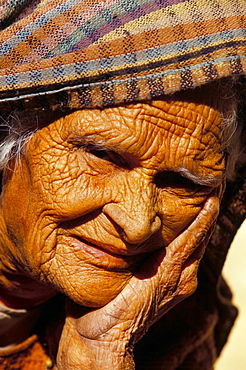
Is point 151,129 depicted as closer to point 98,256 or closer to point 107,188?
point 107,188

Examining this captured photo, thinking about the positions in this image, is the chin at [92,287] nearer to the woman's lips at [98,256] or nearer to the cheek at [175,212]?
the woman's lips at [98,256]

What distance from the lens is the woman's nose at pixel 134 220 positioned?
146cm

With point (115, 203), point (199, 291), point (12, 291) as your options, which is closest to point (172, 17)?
point (115, 203)

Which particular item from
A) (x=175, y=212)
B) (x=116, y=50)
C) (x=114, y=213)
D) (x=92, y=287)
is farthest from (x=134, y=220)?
(x=116, y=50)

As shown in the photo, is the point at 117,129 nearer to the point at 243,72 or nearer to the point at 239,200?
the point at 243,72

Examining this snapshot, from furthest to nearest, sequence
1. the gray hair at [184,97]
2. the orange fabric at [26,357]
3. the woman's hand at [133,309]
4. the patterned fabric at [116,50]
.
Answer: the orange fabric at [26,357] → the woman's hand at [133,309] → the gray hair at [184,97] → the patterned fabric at [116,50]

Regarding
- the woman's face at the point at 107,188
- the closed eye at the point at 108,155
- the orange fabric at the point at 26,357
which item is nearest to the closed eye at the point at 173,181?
the woman's face at the point at 107,188

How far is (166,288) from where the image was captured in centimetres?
174

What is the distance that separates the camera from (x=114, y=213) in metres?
1.49

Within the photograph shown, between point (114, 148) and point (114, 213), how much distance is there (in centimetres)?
20

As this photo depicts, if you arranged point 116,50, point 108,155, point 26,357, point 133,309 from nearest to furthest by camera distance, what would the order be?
1. point 116,50
2. point 108,155
3. point 133,309
4. point 26,357

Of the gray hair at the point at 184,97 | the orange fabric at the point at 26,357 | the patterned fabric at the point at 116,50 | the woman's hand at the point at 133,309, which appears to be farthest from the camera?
the orange fabric at the point at 26,357

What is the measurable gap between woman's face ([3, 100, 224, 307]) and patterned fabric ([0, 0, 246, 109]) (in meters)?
0.08

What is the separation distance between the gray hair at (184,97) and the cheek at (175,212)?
8.4 inches
